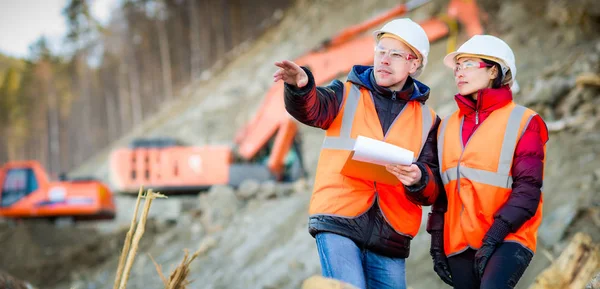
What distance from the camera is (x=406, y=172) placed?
2.95 meters

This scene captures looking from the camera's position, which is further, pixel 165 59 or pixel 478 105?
pixel 165 59

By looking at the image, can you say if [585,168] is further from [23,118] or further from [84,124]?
[23,118]

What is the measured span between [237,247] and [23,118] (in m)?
51.8

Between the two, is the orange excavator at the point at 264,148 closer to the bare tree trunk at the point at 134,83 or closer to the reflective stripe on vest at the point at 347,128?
the reflective stripe on vest at the point at 347,128

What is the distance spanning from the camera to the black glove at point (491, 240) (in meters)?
3.03

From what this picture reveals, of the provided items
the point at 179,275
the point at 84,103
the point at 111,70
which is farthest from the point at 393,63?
the point at 84,103

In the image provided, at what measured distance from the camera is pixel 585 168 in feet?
22.4

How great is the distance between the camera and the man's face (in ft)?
10.8

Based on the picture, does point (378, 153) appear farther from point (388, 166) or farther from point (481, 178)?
point (481, 178)

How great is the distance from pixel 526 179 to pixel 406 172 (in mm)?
625

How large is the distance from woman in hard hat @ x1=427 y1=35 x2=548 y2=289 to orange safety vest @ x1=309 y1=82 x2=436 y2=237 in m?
0.20

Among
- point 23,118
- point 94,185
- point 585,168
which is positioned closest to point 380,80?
point 585,168

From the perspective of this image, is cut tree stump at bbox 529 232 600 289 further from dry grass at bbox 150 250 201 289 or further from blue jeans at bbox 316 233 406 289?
dry grass at bbox 150 250 201 289

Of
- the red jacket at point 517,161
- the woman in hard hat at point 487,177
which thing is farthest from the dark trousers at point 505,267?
the red jacket at point 517,161
